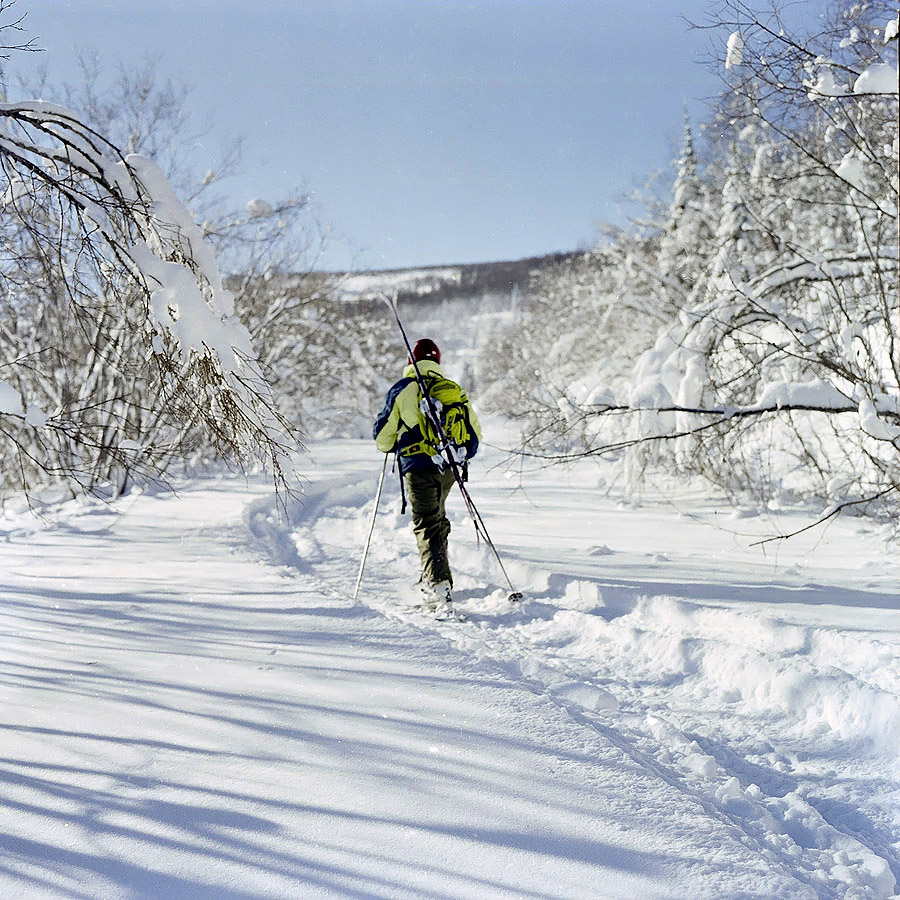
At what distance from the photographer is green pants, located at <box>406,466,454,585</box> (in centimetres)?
555

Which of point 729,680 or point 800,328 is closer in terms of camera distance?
point 729,680

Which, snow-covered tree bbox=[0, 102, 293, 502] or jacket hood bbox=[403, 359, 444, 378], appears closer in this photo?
snow-covered tree bbox=[0, 102, 293, 502]

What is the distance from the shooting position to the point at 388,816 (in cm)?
251

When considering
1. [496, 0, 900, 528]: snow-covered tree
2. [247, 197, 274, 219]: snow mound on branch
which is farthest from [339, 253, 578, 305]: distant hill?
[496, 0, 900, 528]: snow-covered tree

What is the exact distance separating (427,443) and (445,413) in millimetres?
302

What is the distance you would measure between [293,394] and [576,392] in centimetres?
1349

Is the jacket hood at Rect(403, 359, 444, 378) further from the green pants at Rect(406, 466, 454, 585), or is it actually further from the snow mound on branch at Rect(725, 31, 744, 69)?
the snow mound on branch at Rect(725, 31, 744, 69)

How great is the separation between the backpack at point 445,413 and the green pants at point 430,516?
0.86ft

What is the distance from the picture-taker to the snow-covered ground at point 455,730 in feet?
7.50

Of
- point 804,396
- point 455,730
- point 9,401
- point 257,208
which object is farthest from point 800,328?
point 257,208

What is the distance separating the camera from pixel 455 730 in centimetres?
317

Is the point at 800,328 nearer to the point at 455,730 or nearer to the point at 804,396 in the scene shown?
the point at 804,396

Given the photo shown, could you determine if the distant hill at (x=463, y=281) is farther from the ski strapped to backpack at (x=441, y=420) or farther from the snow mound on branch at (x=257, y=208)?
the ski strapped to backpack at (x=441, y=420)

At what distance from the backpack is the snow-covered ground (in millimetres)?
1305
